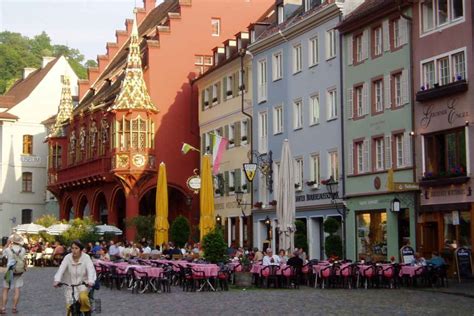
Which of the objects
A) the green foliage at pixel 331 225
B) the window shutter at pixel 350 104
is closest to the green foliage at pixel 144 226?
the green foliage at pixel 331 225

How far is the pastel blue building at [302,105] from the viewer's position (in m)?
44.8

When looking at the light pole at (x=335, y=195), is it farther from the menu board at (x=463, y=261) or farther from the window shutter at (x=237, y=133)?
the window shutter at (x=237, y=133)

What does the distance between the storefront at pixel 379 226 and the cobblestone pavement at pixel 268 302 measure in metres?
8.75

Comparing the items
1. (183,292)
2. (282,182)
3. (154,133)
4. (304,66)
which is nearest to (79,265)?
(183,292)

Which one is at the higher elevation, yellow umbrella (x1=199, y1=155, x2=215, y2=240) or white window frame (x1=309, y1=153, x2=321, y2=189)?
white window frame (x1=309, y1=153, x2=321, y2=189)

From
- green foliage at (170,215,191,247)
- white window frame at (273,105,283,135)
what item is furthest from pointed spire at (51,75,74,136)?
green foliage at (170,215,191,247)

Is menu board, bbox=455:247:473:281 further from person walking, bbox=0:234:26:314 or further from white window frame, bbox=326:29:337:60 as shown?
person walking, bbox=0:234:26:314

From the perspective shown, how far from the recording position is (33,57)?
114875 mm

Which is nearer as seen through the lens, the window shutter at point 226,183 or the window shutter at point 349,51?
the window shutter at point 349,51

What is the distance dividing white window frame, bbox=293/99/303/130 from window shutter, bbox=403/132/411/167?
10074mm

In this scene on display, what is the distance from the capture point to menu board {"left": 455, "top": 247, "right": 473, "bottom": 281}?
109 feet

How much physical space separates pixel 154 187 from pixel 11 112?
2697 cm

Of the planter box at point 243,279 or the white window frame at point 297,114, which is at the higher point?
the white window frame at point 297,114

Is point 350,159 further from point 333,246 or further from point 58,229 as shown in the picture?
point 58,229
